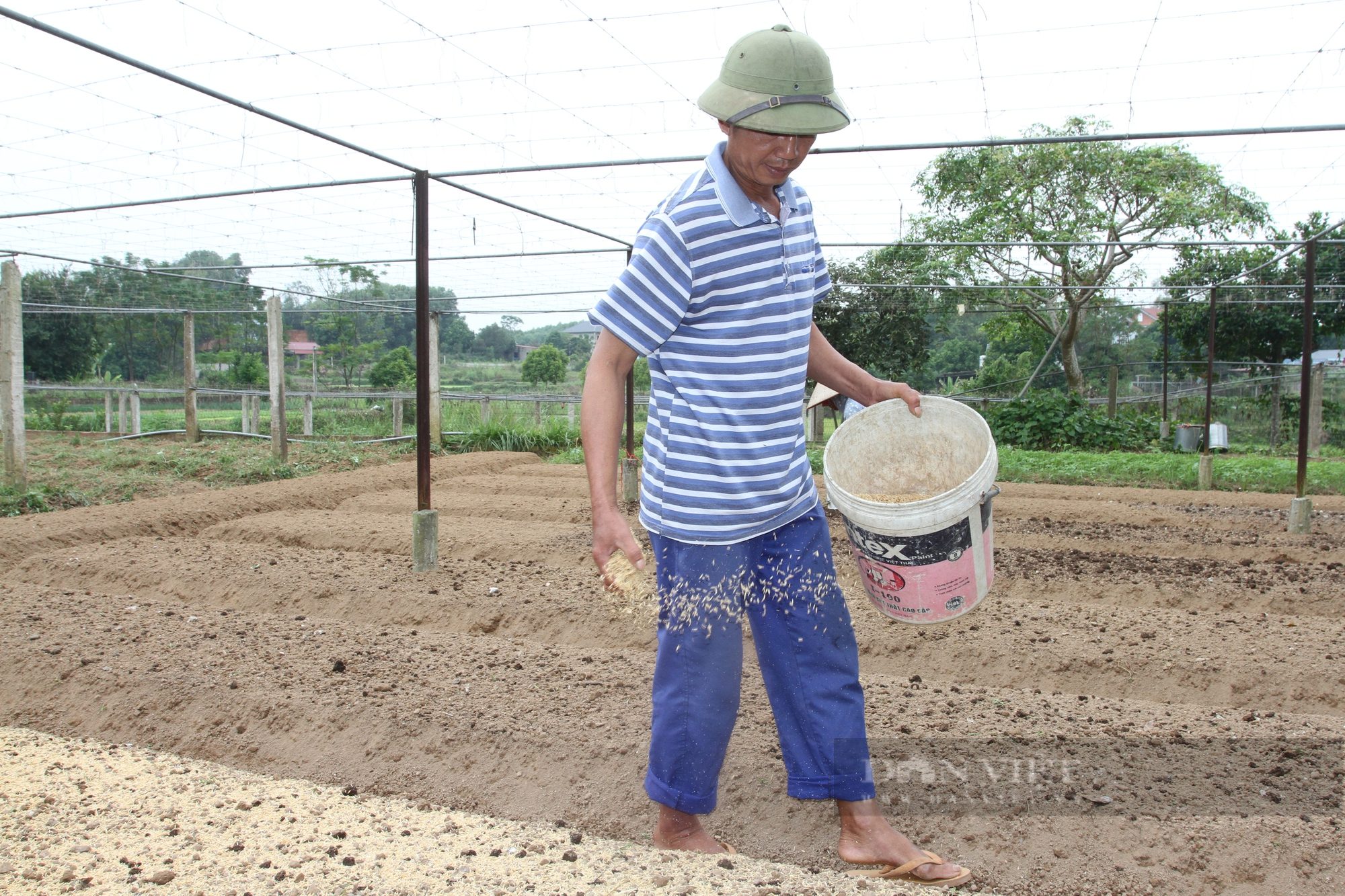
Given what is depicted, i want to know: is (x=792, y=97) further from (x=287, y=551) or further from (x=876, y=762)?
(x=287, y=551)

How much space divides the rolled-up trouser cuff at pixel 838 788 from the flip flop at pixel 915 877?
5.8 inches

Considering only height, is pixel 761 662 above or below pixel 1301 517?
above

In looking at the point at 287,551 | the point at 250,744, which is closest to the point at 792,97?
the point at 250,744

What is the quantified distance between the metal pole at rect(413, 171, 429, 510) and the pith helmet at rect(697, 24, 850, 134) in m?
3.25

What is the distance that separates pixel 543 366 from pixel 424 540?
28981 mm

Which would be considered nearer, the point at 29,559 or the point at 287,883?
the point at 287,883

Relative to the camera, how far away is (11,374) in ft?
26.0

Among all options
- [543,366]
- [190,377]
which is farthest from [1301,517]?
[543,366]

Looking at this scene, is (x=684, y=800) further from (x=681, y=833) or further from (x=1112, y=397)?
(x=1112, y=397)

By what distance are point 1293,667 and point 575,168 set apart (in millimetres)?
5136

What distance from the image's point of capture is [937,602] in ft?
6.98

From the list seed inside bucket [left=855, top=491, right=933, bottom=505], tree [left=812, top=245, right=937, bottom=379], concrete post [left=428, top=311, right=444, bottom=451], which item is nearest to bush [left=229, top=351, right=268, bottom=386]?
concrete post [left=428, top=311, right=444, bottom=451]

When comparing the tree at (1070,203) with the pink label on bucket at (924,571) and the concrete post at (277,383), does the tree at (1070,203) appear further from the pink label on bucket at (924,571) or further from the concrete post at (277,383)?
the pink label on bucket at (924,571)

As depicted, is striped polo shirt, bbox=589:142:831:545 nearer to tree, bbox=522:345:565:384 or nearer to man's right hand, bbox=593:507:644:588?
man's right hand, bbox=593:507:644:588
